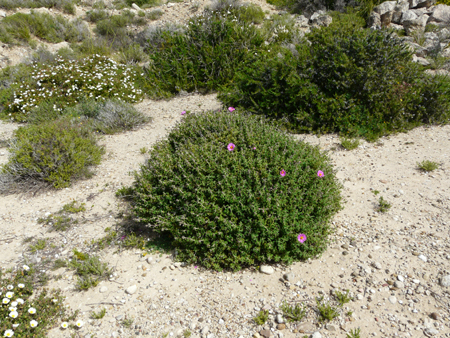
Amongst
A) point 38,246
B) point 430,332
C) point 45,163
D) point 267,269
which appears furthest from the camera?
point 45,163

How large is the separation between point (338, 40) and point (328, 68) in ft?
2.02

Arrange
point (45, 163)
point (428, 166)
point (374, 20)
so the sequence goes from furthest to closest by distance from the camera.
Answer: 1. point (374, 20)
2. point (45, 163)
3. point (428, 166)

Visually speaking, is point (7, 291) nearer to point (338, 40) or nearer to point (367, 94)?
point (367, 94)

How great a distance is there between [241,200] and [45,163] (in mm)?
3566

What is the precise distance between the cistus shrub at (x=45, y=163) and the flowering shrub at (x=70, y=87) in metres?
2.69

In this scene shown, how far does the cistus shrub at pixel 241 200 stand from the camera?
3.39 metres

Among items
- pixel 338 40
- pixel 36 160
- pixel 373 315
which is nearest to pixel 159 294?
pixel 373 315

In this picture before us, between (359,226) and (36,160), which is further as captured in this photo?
(36,160)

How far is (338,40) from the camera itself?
6.07 m

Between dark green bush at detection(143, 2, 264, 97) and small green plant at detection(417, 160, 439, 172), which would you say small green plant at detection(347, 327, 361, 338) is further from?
dark green bush at detection(143, 2, 264, 97)

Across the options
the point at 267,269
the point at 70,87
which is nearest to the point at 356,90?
the point at 267,269

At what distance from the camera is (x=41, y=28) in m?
12.5

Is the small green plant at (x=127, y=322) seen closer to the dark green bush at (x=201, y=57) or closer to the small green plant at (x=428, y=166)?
the small green plant at (x=428, y=166)

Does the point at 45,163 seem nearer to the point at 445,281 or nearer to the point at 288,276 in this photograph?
the point at 288,276
